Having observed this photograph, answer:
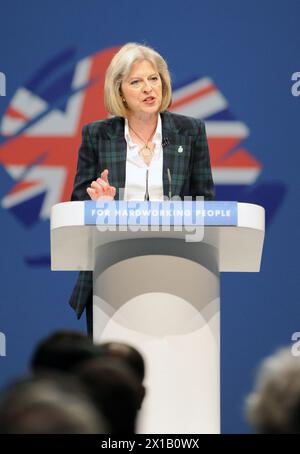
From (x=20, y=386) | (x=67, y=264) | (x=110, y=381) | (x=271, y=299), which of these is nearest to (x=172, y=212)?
(x=67, y=264)

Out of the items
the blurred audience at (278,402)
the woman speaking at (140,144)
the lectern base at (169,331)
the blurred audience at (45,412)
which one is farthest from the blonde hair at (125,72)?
the blurred audience at (45,412)

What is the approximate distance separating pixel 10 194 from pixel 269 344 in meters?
1.45

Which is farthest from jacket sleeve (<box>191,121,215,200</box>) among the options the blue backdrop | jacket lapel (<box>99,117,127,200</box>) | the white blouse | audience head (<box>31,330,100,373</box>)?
audience head (<box>31,330,100,373</box>)

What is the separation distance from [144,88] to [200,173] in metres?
0.35

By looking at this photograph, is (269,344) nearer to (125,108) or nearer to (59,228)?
(125,108)

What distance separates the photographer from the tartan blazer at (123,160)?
3434 mm

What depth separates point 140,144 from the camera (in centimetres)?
353

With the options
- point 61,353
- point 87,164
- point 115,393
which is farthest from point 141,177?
point 115,393

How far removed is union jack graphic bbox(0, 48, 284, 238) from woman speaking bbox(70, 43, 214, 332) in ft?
4.37

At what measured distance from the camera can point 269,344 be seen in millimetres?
4934

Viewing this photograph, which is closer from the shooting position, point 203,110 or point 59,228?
point 59,228

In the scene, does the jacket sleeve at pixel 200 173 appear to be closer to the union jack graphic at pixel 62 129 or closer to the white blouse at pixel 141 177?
the white blouse at pixel 141 177

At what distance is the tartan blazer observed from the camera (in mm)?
3434

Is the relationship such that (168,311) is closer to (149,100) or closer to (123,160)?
(123,160)
